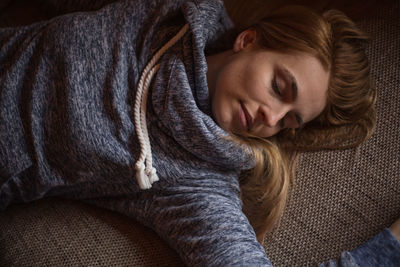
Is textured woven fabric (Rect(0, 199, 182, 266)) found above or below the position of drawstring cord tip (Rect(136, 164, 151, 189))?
below

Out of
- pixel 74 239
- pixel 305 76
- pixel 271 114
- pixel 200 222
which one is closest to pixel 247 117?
pixel 271 114

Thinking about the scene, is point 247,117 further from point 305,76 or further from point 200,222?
point 200,222

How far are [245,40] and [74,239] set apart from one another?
0.73 metres

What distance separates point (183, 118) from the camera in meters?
0.97

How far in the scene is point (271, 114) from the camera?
955mm

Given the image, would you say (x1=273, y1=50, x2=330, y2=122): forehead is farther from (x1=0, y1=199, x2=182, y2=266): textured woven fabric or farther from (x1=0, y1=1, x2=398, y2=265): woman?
(x1=0, y1=199, x2=182, y2=266): textured woven fabric

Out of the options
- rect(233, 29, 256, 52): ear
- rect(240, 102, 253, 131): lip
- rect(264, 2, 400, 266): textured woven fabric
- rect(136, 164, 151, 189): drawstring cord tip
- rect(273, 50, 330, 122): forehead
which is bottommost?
rect(264, 2, 400, 266): textured woven fabric

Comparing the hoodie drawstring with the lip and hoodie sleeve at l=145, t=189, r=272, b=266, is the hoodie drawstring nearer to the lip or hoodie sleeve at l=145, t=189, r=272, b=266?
hoodie sleeve at l=145, t=189, r=272, b=266

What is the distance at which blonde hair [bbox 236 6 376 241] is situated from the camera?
100 cm

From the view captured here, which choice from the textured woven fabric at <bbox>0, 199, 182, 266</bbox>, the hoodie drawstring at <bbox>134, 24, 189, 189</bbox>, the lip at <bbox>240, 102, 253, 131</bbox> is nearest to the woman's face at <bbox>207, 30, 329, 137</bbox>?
the lip at <bbox>240, 102, 253, 131</bbox>

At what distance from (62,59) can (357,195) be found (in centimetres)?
89

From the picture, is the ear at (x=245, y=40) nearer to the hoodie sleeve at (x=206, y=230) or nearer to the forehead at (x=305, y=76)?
the forehead at (x=305, y=76)

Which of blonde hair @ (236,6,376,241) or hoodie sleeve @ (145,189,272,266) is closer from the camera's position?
hoodie sleeve @ (145,189,272,266)

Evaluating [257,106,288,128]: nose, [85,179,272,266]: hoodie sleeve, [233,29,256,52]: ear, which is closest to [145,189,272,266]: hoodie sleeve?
[85,179,272,266]: hoodie sleeve
